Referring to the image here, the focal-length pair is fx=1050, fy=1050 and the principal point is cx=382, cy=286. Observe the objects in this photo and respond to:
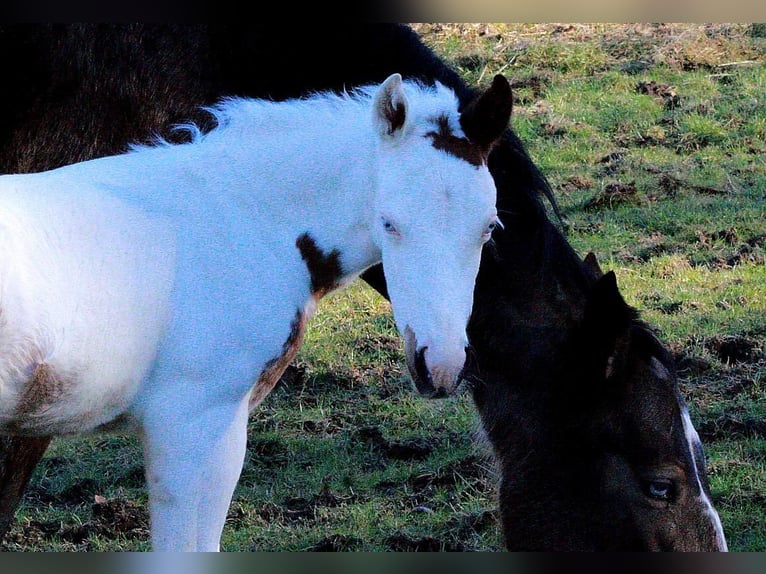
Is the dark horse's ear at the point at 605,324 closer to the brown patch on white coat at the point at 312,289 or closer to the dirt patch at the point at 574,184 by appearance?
the brown patch on white coat at the point at 312,289

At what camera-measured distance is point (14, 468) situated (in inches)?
107

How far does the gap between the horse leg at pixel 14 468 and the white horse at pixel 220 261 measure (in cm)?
57

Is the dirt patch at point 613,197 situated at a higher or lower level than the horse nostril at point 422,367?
lower

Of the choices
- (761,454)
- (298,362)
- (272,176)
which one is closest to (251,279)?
(272,176)

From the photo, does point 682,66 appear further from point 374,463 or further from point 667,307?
point 374,463

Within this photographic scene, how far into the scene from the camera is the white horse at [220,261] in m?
2.07

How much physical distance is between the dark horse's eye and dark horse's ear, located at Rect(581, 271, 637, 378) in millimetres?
281

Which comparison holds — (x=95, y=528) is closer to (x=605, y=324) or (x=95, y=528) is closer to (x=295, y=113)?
(x=295, y=113)

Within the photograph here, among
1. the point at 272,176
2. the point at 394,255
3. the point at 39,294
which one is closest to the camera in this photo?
the point at 39,294

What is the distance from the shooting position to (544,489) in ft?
8.86

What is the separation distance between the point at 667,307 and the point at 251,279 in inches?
76.6

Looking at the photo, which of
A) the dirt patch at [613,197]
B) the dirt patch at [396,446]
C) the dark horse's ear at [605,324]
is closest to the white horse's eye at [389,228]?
the dark horse's ear at [605,324]

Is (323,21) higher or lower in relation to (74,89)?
higher

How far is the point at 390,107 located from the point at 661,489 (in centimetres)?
113
